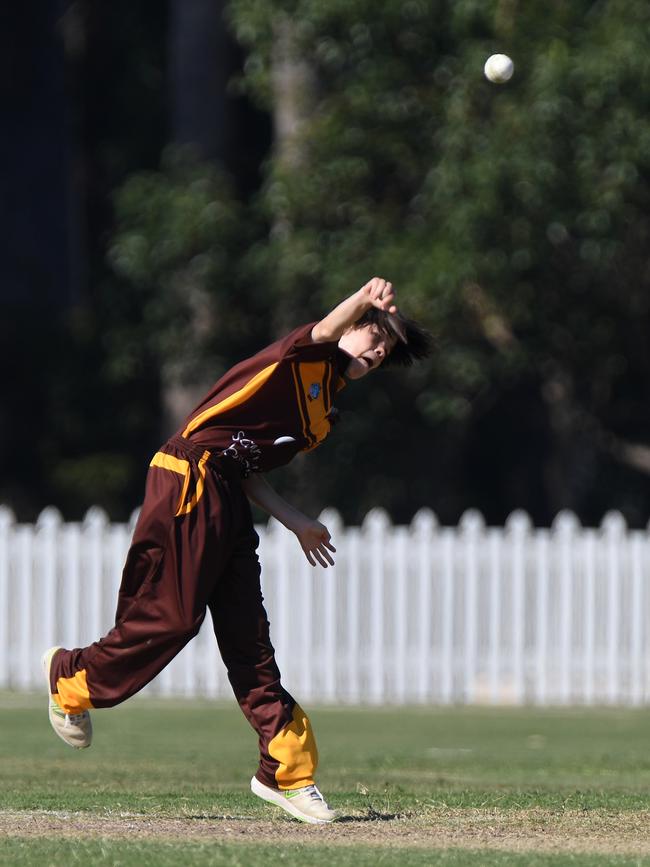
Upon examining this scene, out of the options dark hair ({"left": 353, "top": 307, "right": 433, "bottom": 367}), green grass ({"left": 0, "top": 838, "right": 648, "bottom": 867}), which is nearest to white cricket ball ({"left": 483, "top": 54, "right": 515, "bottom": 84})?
dark hair ({"left": 353, "top": 307, "right": 433, "bottom": 367})

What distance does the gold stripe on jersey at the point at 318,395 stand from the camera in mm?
6242

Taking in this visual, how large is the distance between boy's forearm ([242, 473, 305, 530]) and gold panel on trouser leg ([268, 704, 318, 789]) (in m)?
0.68

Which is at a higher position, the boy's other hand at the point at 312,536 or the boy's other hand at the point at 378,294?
the boy's other hand at the point at 378,294

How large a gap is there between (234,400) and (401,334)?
611 millimetres

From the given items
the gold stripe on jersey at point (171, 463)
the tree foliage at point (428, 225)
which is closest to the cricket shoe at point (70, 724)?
the gold stripe on jersey at point (171, 463)

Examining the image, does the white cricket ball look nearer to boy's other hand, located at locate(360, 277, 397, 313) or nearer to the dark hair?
the dark hair

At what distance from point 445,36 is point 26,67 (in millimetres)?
11608

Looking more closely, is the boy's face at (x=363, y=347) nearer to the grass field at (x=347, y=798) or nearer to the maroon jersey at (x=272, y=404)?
the maroon jersey at (x=272, y=404)

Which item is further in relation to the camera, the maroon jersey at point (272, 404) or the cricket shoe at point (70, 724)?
the cricket shoe at point (70, 724)

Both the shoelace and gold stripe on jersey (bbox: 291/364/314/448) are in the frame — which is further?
the shoelace

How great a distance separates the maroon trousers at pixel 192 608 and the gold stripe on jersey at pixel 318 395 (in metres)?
0.31

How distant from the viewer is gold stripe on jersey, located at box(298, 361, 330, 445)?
6242mm

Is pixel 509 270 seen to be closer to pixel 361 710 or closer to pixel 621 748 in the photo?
pixel 361 710

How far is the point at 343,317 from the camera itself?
607 cm
